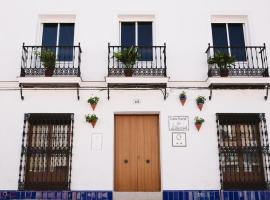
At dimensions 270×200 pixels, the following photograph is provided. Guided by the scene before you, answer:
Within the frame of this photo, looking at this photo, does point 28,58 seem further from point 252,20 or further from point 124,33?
point 252,20

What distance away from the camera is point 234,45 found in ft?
36.0

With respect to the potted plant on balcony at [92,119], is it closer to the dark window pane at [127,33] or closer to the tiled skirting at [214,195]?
the dark window pane at [127,33]

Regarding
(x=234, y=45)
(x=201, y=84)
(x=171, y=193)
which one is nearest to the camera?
(x=171, y=193)

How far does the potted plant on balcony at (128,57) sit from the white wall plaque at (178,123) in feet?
5.77

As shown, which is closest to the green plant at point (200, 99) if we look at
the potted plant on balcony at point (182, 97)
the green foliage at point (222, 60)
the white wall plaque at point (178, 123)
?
the potted plant on balcony at point (182, 97)

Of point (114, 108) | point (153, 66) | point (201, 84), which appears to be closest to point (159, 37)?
point (153, 66)

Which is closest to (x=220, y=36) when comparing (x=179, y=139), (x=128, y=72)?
(x=128, y=72)

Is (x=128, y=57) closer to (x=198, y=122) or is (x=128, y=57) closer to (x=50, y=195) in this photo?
(x=198, y=122)

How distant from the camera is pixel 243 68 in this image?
1030cm

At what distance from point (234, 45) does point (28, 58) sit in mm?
6196

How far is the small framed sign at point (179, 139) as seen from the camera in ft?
32.5

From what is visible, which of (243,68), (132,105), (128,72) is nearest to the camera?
(128,72)

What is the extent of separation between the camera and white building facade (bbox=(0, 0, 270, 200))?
974cm

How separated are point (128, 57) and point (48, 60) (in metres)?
2.21
